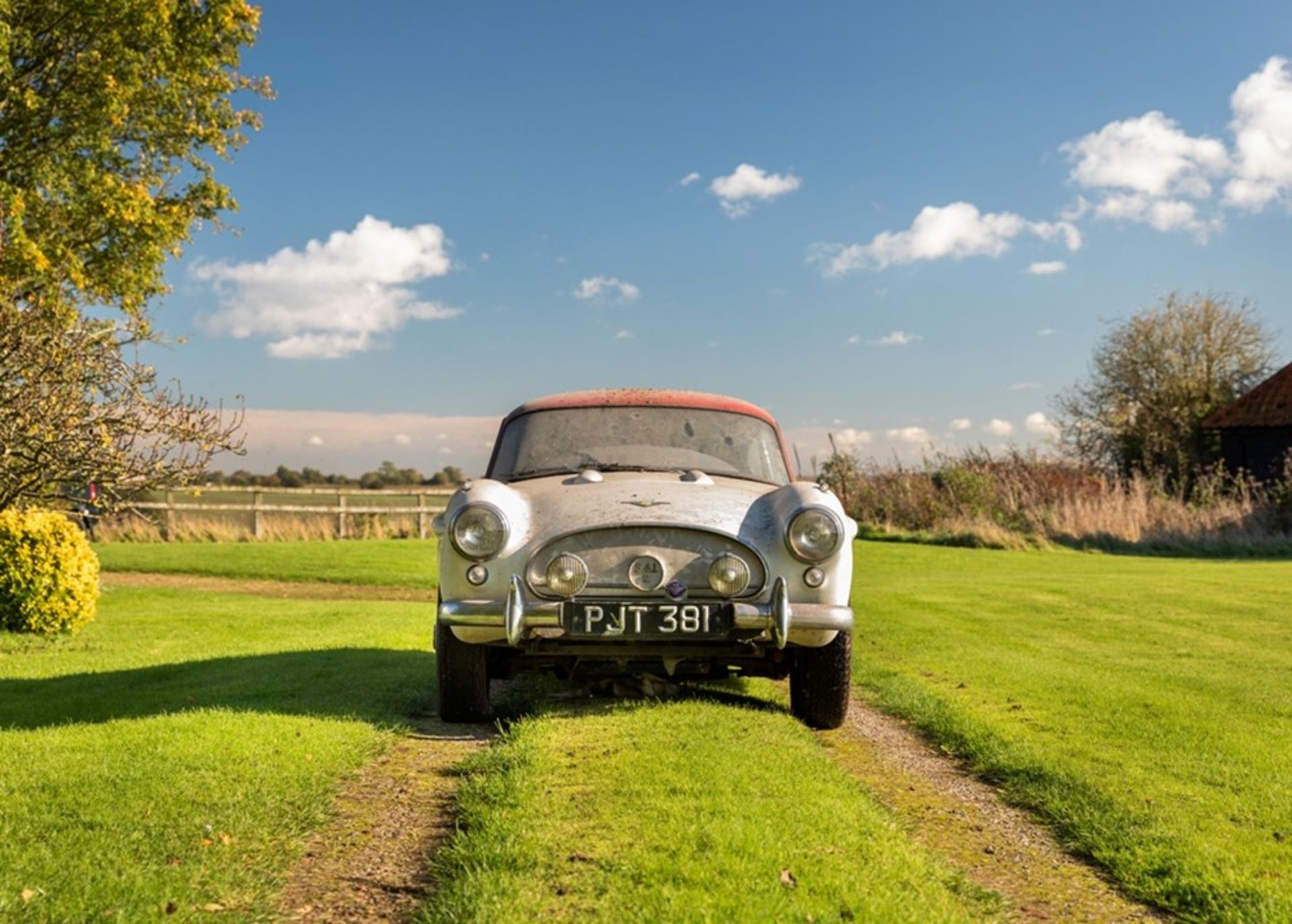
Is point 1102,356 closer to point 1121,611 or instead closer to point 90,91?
point 1121,611

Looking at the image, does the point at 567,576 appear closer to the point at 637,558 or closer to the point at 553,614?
the point at 553,614

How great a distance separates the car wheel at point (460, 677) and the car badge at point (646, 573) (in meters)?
1.04

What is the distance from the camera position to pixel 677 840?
3.97m

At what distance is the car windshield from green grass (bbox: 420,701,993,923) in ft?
5.98

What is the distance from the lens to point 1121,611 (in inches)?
501

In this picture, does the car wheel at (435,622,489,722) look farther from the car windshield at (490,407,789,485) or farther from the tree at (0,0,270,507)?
the tree at (0,0,270,507)

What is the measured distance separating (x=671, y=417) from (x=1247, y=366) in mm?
42584

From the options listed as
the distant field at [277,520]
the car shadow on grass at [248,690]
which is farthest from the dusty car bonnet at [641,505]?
the distant field at [277,520]

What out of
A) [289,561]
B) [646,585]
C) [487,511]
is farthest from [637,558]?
[289,561]

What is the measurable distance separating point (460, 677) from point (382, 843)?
1.99 m

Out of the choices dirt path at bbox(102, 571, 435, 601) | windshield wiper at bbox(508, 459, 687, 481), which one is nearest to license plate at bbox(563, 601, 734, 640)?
windshield wiper at bbox(508, 459, 687, 481)

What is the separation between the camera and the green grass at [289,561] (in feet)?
64.5

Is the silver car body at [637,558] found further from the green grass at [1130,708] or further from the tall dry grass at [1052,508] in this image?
the tall dry grass at [1052,508]

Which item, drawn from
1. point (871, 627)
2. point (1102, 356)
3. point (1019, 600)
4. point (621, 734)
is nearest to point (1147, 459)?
point (1102, 356)
